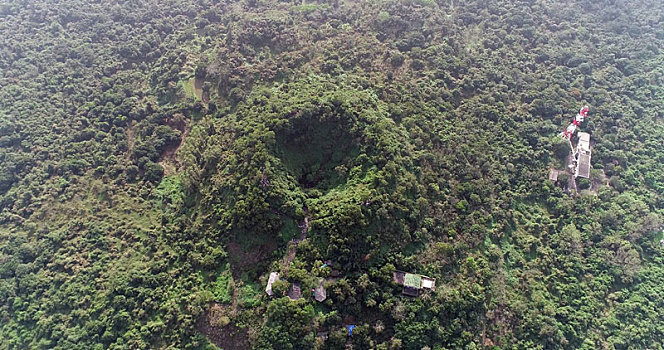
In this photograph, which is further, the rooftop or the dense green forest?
the dense green forest

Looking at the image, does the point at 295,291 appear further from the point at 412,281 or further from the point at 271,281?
the point at 412,281

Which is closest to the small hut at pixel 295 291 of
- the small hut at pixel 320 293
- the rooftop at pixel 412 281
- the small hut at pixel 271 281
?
the small hut at pixel 320 293

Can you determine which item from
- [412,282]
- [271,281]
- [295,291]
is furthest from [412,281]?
[271,281]

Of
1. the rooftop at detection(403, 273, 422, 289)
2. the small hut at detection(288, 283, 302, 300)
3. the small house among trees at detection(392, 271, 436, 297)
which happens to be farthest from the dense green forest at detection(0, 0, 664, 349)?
the rooftop at detection(403, 273, 422, 289)

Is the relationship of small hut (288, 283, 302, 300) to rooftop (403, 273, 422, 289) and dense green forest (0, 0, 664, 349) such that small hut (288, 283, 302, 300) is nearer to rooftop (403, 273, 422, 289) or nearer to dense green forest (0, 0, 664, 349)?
dense green forest (0, 0, 664, 349)

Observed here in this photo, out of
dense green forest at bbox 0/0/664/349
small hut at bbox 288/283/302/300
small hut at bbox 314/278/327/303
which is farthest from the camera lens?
dense green forest at bbox 0/0/664/349

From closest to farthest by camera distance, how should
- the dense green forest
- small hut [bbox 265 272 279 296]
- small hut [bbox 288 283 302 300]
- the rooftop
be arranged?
small hut [bbox 288 283 302 300] < small hut [bbox 265 272 279 296] < the rooftop < the dense green forest

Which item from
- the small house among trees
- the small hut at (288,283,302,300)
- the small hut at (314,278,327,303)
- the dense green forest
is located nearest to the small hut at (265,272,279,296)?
the dense green forest

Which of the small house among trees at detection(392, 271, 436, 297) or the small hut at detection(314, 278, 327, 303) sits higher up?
the small house among trees at detection(392, 271, 436, 297)

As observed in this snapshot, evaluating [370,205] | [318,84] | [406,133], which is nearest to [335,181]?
[370,205]
